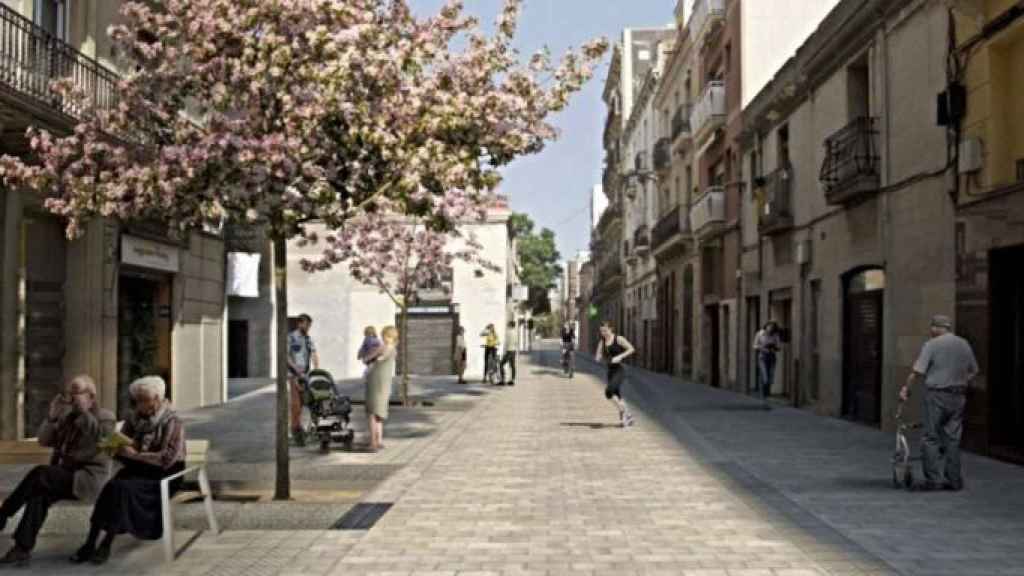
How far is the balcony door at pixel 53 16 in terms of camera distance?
47.6 feet

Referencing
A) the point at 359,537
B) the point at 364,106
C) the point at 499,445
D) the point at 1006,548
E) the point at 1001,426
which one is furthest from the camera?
the point at 499,445

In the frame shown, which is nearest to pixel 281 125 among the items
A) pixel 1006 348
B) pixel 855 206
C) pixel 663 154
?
pixel 1006 348

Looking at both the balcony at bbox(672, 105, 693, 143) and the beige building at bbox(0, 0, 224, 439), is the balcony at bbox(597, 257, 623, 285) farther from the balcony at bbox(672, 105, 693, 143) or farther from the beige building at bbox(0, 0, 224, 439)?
the beige building at bbox(0, 0, 224, 439)

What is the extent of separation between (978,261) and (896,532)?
237 inches

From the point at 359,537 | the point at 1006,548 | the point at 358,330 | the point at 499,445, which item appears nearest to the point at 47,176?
the point at 359,537

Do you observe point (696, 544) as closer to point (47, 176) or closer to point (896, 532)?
point (896, 532)

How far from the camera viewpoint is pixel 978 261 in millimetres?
12836

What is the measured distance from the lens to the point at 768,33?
2698cm

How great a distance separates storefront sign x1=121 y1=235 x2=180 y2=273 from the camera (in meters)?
17.0

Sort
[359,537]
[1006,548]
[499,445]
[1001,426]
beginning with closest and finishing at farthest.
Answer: [1006,548]
[359,537]
[1001,426]
[499,445]

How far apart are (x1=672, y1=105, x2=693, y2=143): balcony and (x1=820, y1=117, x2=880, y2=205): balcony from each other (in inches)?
666

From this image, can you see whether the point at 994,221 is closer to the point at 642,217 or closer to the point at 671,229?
the point at 671,229

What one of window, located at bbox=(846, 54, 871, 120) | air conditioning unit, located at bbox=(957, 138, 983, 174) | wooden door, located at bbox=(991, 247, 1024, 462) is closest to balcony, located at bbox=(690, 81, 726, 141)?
window, located at bbox=(846, 54, 871, 120)

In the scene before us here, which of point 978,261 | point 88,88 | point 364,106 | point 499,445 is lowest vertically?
point 499,445
